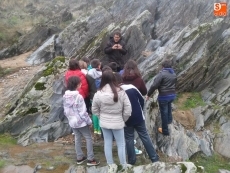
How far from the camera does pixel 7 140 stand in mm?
9039

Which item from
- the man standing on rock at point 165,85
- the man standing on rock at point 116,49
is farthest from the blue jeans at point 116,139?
the man standing on rock at point 116,49

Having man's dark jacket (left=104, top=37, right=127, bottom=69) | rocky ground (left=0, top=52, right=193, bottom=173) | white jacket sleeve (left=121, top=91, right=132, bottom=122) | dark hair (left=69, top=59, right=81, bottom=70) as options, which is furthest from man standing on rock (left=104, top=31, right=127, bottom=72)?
white jacket sleeve (left=121, top=91, right=132, bottom=122)

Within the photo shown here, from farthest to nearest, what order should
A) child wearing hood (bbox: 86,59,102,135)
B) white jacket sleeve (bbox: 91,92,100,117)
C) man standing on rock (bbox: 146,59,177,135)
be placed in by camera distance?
man standing on rock (bbox: 146,59,177,135) < child wearing hood (bbox: 86,59,102,135) < white jacket sleeve (bbox: 91,92,100,117)

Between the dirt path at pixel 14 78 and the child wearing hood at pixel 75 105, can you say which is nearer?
the child wearing hood at pixel 75 105

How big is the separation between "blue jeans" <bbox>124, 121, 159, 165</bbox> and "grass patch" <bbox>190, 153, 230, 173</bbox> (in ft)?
8.88

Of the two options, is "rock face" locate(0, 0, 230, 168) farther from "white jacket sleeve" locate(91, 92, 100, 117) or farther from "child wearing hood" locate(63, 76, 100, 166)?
"white jacket sleeve" locate(91, 92, 100, 117)

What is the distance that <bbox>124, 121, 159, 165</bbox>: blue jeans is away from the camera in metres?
6.78

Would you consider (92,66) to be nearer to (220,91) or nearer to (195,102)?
(195,102)

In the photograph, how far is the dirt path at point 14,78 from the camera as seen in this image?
12.3m

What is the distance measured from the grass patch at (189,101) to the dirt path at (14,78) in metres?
5.70

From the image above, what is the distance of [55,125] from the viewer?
30.6ft

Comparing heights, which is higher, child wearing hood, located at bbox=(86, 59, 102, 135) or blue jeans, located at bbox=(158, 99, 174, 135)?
child wearing hood, located at bbox=(86, 59, 102, 135)

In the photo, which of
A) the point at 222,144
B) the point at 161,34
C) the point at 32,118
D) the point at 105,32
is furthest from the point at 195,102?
the point at 161,34

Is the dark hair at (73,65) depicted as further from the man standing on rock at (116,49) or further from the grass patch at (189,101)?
the grass patch at (189,101)
